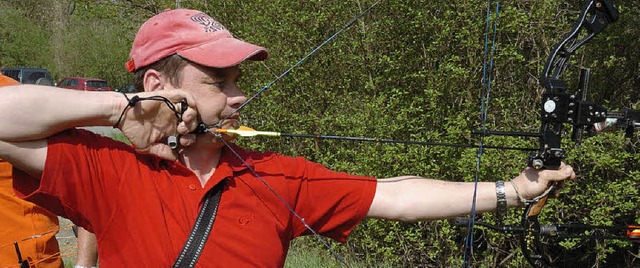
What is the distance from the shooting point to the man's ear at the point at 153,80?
217 cm

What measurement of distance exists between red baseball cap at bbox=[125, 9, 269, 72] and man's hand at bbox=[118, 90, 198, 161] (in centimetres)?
13

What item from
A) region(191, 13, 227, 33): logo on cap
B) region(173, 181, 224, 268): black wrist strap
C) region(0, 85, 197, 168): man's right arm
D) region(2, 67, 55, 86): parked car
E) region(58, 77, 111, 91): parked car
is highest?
region(58, 77, 111, 91): parked car

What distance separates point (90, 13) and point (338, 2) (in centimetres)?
515

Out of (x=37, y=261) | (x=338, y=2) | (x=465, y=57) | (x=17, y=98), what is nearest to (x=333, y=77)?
(x=338, y=2)

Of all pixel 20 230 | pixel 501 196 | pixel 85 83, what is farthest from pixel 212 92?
A: pixel 85 83

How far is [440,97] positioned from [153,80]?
12.0 ft

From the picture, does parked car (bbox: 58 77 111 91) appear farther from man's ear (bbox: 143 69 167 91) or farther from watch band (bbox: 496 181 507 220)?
watch band (bbox: 496 181 507 220)

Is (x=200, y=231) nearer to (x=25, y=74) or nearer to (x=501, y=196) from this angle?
(x=501, y=196)

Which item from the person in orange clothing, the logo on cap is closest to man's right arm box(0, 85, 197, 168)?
the logo on cap

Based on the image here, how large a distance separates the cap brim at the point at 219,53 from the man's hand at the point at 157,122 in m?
0.11

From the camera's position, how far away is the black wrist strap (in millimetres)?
1973

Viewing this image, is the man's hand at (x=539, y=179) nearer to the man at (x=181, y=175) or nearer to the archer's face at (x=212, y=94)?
the man at (x=181, y=175)

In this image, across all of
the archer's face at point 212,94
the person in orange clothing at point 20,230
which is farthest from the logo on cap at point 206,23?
the person in orange clothing at point 20,230

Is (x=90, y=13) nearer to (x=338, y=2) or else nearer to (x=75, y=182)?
(x=338, y=2)
